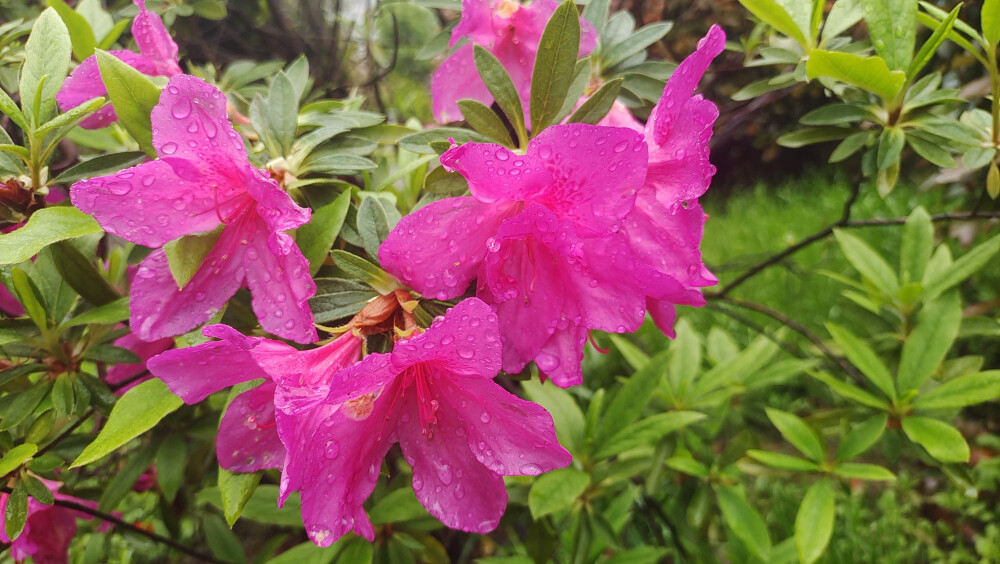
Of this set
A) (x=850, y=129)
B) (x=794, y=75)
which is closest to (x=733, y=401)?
(x=850, y=129)

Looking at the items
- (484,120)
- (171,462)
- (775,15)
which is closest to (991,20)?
(775,15)

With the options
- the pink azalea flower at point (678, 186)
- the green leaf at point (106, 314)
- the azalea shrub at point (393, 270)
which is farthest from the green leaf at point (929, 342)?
the green leaf at point (106, 314)

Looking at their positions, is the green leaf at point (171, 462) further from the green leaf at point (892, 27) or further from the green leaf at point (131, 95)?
the green leaf at point (892, 27)

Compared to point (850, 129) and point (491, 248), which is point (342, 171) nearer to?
point (491, 248)

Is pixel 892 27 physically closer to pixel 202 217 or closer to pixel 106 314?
pixel 202 217

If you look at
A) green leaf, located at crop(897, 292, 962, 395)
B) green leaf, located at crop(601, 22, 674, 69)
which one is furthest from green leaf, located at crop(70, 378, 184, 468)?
green leaf, located at crop(897, 292, 962, 395)

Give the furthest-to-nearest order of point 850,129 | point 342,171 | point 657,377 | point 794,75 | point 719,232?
1. point 719,232
2. point 657,377
3. point 850,129
4. point 794,75
5. point 342,171

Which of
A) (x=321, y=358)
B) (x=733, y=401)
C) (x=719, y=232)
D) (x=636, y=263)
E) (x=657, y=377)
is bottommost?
(x=719, y=232)
